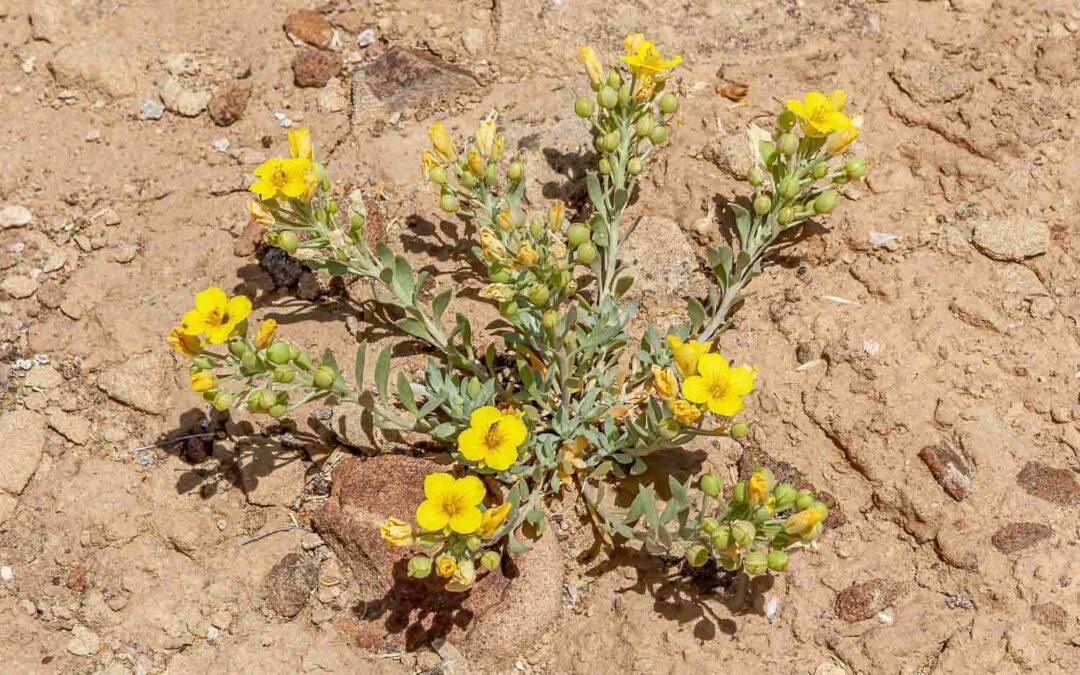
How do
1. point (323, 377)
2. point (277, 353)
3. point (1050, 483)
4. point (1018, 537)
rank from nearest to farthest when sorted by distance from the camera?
1. point (277, 353)
2. point (323, 377)
3. point (1018, 537)
4. point (1050, 483)

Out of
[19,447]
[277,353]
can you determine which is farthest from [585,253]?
[19,447]

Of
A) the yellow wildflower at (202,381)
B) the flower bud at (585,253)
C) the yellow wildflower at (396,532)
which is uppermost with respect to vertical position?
the flower bud at (585,253)

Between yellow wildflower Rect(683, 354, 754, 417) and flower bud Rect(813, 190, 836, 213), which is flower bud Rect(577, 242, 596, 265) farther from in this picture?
flower bud Rect(813, 190, 836, 213)

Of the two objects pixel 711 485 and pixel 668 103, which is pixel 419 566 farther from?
pixel 668 103

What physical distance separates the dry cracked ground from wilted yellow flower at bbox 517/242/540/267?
1315mm

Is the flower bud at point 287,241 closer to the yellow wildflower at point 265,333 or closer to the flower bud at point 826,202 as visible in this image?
the yellow wildflower at point 265,333

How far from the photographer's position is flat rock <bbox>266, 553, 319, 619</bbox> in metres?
4.48

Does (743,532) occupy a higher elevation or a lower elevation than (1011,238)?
lower

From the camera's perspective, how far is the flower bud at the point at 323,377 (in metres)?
4.02

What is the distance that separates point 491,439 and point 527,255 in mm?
814

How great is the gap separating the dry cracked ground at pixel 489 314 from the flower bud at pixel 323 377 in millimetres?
727

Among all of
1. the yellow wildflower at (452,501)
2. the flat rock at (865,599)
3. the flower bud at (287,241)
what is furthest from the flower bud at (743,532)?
the flower bud at (287,241)

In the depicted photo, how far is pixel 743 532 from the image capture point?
12.1ft

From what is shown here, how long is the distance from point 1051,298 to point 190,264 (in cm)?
478
